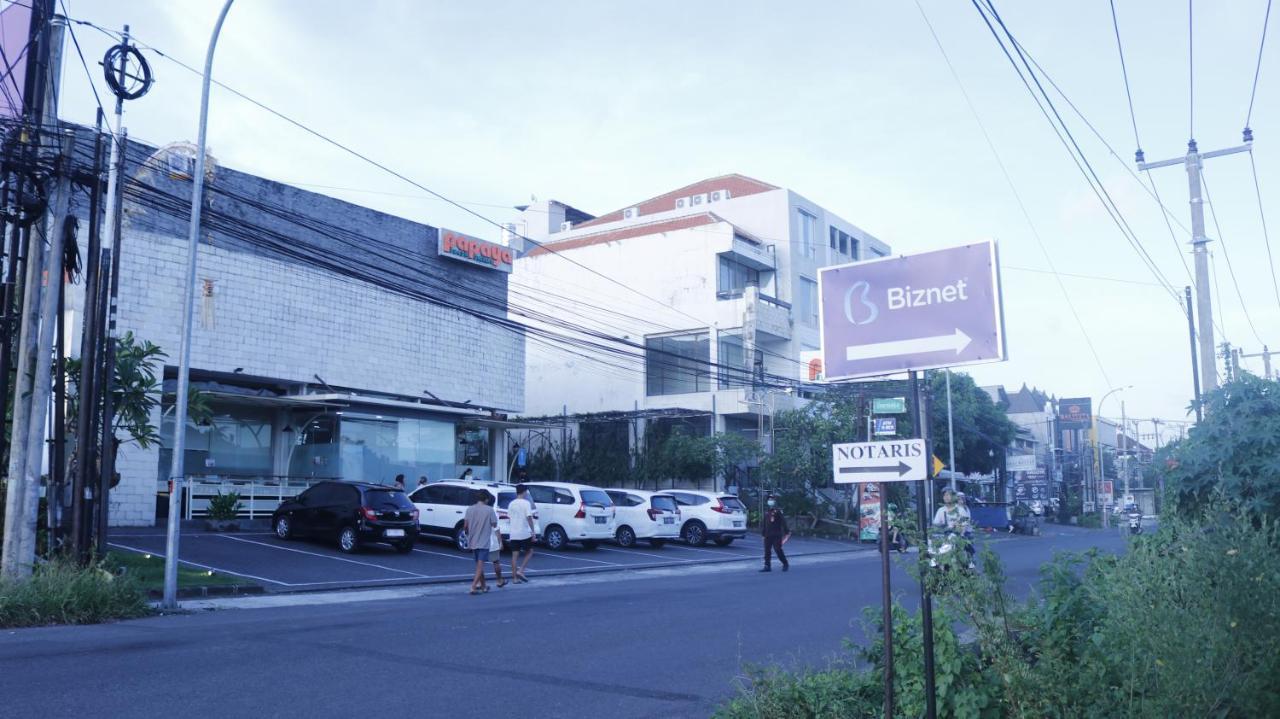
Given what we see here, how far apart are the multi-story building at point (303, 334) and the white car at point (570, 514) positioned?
5111mm

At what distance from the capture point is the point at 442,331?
32.8m

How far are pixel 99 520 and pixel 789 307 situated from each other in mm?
34219

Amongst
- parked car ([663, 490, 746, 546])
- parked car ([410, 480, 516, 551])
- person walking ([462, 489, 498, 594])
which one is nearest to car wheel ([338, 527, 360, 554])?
parked car ([410, 480, 516, 551])

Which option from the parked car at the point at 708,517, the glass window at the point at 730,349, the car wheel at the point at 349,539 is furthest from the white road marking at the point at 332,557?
the glass window at the point at 730,349

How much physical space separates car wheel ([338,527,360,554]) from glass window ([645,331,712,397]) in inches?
859

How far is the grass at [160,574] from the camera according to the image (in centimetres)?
1594

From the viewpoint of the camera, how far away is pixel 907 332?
5.40 meters

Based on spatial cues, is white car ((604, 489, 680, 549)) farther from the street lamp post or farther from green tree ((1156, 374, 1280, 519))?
green tree ((1156, 374, 1280, 519))

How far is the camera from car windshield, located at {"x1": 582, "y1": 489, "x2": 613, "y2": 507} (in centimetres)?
2688

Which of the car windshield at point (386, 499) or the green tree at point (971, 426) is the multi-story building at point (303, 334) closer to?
the car windshield at point (386, 499)

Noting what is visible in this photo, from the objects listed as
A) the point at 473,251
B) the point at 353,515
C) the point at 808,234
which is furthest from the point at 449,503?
the point at 808,234

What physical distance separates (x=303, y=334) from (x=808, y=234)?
2714cm

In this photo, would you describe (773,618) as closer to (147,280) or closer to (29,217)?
(29,217)

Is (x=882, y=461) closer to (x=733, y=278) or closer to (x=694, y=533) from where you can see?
(x=694, y=533)
